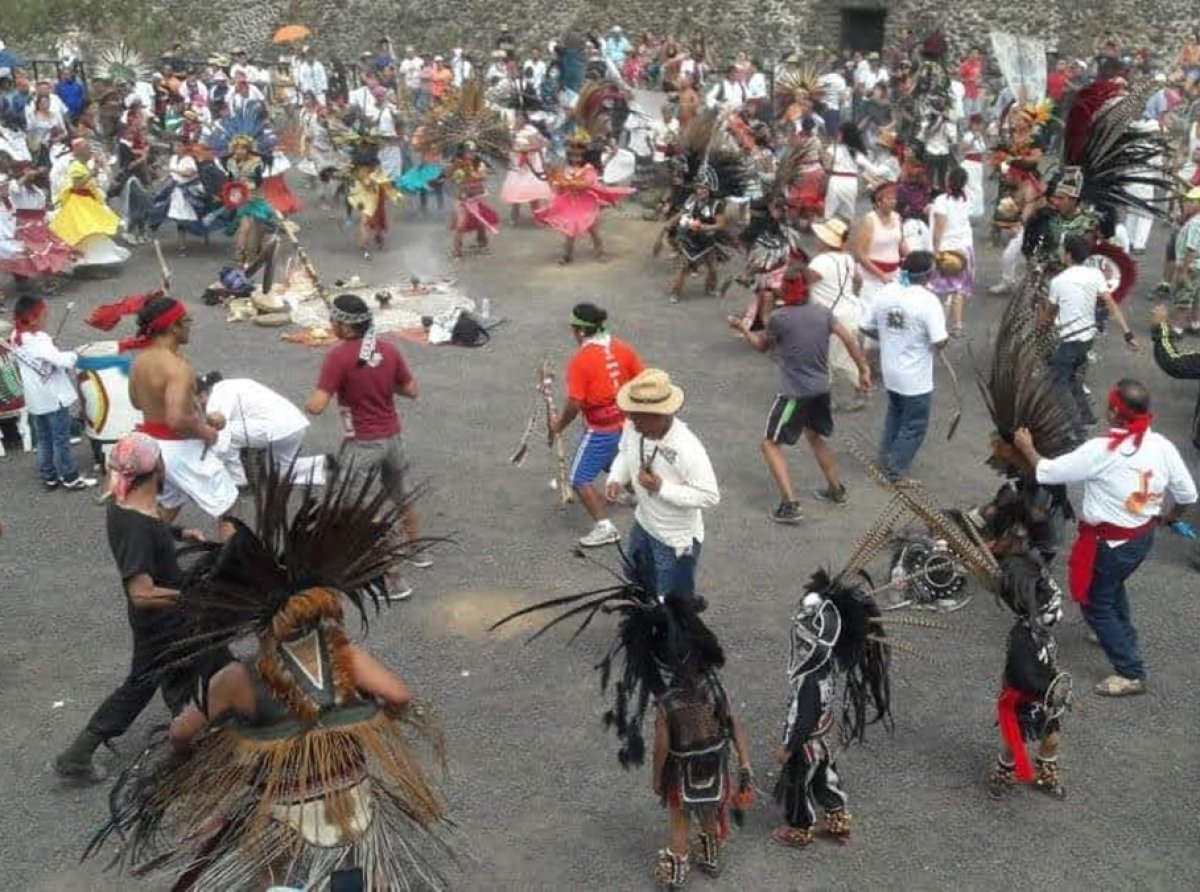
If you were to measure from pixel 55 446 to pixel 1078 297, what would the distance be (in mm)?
7530

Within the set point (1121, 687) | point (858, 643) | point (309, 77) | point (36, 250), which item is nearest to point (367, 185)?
point (36, 250)

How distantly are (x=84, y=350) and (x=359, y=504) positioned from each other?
227 inches

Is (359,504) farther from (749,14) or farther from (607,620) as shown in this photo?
(749,14)

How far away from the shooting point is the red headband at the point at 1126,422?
6195 millimetres

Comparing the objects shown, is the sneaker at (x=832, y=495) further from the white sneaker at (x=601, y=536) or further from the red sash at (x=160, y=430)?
the red sash at (x=160, y=430)

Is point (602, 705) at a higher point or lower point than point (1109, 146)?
lower

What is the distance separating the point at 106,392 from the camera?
916 cm

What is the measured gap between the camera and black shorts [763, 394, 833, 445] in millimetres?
8570

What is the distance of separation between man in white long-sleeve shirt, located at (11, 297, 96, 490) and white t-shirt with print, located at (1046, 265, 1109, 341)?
280 inches

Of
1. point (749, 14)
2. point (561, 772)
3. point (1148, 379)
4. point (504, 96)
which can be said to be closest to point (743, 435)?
point (1148, 379)

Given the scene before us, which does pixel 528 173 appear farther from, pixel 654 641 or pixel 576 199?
pixel 654 641

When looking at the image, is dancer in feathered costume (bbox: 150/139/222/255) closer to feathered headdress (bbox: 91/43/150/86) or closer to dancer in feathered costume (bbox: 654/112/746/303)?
dancer in feathered costume (bbox: 654/112/746/303)

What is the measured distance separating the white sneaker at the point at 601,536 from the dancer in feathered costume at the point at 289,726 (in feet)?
12.6

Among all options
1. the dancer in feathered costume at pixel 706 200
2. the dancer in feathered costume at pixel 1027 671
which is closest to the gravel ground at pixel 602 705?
the dancer in feathered costume at pixel 1027 671
